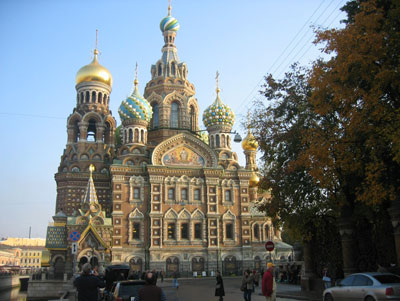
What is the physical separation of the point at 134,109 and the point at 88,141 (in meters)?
7.01

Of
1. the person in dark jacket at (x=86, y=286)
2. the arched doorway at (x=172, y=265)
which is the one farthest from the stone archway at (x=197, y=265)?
the person in dark jacket at (x=86, y=286)

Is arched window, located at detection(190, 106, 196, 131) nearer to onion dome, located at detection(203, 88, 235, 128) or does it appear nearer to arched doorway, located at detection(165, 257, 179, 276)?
onion dome, located at detection(203, 88, 235, 128)

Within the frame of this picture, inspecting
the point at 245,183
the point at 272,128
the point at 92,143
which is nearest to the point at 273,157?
the point at 272,128

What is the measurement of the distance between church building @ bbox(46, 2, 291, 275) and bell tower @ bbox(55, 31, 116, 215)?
0.10 meters

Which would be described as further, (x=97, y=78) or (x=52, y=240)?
(x=97, y=78)

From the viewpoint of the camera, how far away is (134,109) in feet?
142

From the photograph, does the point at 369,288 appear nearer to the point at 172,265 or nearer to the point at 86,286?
the point at 86,286

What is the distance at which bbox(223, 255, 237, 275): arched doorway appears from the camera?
1622 inches

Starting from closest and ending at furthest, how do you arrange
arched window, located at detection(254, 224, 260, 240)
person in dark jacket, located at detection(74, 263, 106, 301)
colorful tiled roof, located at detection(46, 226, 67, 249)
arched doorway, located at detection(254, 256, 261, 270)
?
1. person in dark jacket, located at detection(74, 263, 106, 301)
2. colorful tiled roof, located at detection(46, 226, 67, 249)
3. arched doorway, located at detection(254, 256, 261, 270)
4. arched window, located at detection(254, 224, 260, 240)

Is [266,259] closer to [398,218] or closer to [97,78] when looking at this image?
[97,78]

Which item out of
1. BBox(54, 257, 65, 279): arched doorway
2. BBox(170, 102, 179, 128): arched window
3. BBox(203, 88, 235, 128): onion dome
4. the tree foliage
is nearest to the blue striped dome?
BBox(170, 102, 179, 128): arched window

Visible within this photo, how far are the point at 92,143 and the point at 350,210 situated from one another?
112 ft

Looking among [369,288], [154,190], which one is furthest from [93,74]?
[369,288]

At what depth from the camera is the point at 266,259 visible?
43.1 m
